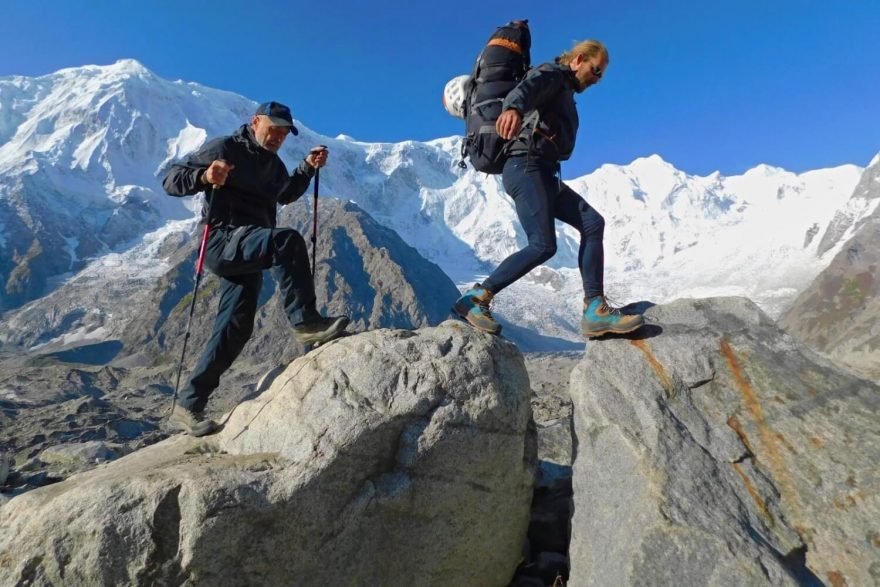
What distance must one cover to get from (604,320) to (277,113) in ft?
14.2

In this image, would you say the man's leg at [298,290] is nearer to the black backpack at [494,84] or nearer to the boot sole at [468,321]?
the boot sole at [468,321]

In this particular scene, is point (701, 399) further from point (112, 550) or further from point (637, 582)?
point (112, 550)

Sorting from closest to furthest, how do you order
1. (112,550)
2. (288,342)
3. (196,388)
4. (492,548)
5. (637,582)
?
(112,550) → (637,582) → (492,548) → (196,388) → (288,342)

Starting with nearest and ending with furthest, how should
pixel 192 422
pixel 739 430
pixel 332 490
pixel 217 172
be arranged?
pixel 332 490 → pixel 739 430 → pixel 217 172 → pixel 192 422

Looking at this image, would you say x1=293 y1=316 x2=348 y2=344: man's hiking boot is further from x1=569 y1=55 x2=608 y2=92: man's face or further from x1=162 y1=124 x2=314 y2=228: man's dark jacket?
x1=569 y1=55 x2=608 y2=92: man's face

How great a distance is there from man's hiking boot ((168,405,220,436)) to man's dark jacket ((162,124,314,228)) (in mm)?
2047

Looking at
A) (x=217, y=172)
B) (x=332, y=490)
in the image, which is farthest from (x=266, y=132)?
(x=332, y=490)

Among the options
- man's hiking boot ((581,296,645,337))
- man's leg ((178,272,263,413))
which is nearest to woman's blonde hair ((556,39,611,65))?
man's hiking boot ((581,296,645,337))

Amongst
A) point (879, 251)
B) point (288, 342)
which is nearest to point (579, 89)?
point (288, 342)

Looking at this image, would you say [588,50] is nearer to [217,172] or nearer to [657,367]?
[657,367]

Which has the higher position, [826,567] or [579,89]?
[579,89]

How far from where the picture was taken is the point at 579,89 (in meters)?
6.44

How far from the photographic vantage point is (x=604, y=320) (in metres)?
6.43

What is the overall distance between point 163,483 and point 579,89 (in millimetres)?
5573
